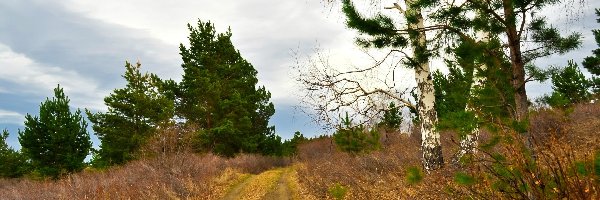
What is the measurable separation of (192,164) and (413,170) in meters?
13.3

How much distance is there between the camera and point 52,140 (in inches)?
963

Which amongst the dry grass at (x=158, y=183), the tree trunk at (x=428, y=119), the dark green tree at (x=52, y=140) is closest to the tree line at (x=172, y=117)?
the dark green tree at (x=52, y=140)

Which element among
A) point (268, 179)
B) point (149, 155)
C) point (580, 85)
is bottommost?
point (268, 179)

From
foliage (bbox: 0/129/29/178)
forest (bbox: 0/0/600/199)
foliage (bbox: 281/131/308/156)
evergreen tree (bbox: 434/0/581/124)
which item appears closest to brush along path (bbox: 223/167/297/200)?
forest (bbox: 0/0/600/199)

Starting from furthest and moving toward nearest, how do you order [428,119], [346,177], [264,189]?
[264,189], [346,177], [428,119]

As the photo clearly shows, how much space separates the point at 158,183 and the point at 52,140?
51.5 ft

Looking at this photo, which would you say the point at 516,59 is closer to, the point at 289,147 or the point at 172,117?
the point at 172,117

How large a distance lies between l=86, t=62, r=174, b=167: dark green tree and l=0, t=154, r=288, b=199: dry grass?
7.14 m

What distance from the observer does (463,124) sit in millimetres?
4793

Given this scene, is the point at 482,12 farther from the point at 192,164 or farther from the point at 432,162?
the point at 192,164

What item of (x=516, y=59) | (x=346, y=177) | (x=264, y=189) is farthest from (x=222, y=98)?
(x=516, y=59)

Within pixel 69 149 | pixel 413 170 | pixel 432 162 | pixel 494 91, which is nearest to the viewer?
pixel 413 170

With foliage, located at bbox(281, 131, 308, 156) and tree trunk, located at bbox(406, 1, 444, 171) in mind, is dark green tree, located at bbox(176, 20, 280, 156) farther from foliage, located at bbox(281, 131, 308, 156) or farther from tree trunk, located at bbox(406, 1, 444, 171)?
tree trunk, located at bbox(406, 1, 444, 171)

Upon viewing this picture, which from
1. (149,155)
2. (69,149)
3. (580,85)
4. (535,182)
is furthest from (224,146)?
(535,182)
